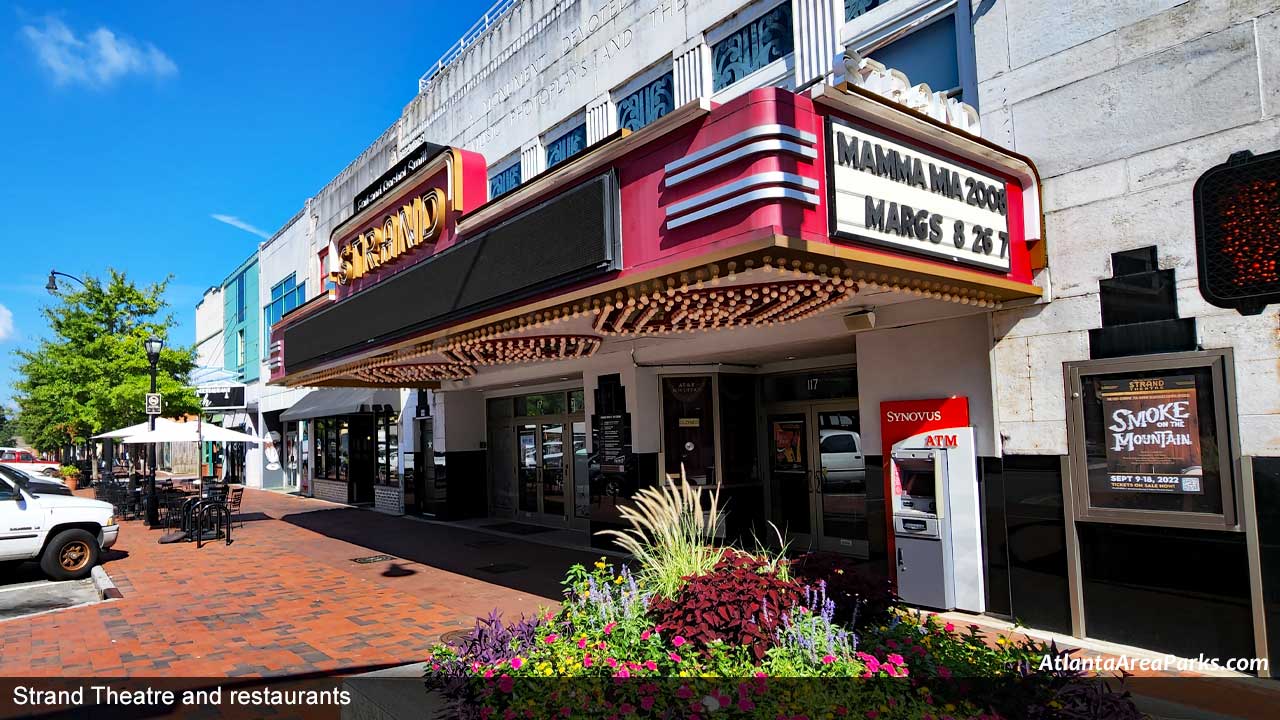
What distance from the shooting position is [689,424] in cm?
1201

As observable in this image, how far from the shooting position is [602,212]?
6551 mm

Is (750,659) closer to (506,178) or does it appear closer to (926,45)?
(926,45)

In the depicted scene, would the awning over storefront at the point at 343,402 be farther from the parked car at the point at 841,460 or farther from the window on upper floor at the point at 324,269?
the parked car at the point at 841,460

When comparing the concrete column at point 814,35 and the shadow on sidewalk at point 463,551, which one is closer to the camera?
the concrete column at point 814,35

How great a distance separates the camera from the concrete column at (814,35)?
9.16 meters

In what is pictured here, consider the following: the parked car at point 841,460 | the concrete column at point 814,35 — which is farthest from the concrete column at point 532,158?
the parked car at point 841,460

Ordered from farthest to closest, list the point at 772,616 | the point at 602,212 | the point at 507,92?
the point at 507,92 < the point at 602,212 < the point at 772,616

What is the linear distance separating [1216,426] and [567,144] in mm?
10918

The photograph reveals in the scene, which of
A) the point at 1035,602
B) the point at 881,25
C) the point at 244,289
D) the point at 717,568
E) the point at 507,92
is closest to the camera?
the point at 717,568

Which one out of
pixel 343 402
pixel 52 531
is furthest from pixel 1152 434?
pixel 343 402

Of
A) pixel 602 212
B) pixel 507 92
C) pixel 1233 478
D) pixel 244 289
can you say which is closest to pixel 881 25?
pixel 602 212

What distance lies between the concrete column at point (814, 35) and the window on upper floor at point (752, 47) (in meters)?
0.23

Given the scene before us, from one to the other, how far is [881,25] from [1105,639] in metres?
6.63

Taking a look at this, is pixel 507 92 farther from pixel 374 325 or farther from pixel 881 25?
pixel 881 25
